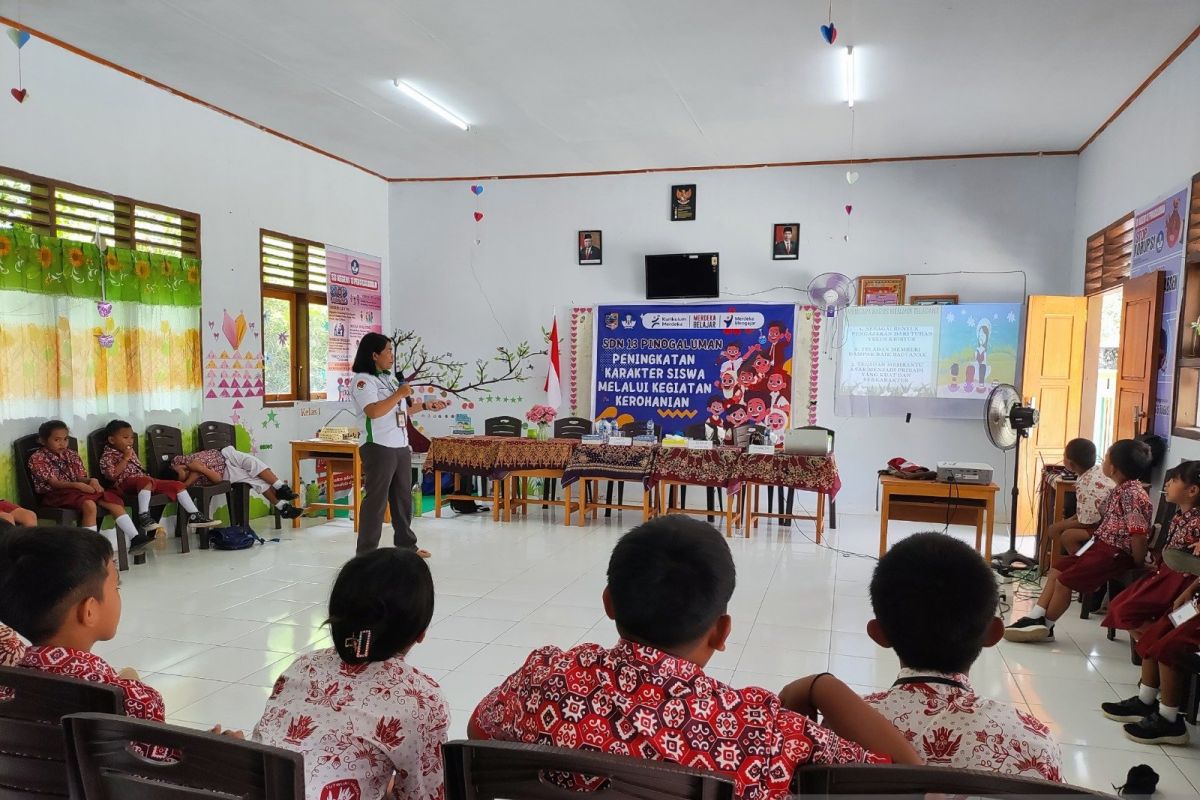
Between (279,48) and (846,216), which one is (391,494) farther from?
(846,216)

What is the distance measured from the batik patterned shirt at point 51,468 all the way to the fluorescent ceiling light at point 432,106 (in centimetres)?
312

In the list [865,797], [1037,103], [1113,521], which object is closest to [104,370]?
[865,797]

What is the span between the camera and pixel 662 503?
21.1ft

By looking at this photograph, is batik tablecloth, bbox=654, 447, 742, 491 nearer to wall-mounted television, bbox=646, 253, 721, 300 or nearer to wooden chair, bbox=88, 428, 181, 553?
wall-mounted television, bbox=646, 253, 721, 300

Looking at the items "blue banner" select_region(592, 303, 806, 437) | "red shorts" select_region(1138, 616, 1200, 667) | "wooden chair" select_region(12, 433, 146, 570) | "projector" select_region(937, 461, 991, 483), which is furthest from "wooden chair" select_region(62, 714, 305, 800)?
"blue banner" select_region(592, 303, 806, 437)

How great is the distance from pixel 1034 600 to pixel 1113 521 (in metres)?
0.99

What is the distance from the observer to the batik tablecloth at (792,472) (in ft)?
18.8

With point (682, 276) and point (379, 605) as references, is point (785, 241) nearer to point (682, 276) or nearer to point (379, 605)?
point (682, 276)

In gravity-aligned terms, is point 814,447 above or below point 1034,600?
above

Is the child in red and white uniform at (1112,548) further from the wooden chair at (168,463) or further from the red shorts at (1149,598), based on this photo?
the wooden chair at (168,463)

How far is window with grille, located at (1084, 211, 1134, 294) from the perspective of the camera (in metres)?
5.26

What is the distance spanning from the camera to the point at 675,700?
1.04 metres

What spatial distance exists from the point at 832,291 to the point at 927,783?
21.4 feet

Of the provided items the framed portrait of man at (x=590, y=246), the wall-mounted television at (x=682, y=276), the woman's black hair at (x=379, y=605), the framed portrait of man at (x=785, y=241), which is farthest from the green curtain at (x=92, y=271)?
the framed portrait of man at (x=785, y=241)
